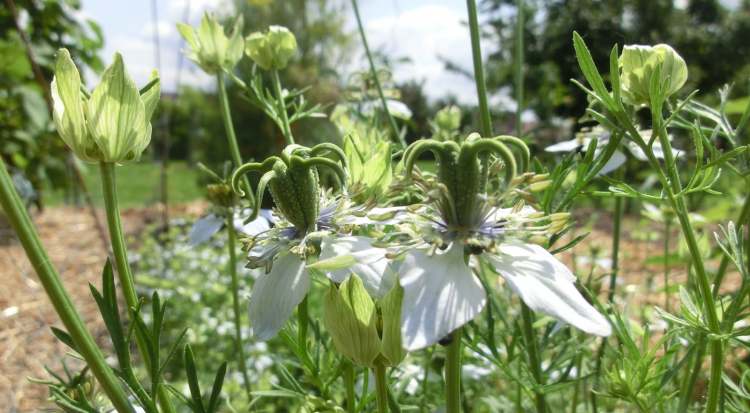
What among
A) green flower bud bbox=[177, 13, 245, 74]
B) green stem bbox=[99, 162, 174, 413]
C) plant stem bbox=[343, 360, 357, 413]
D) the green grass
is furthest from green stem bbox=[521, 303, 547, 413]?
the green grass

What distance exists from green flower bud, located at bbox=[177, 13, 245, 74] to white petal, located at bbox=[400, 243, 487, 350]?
0.69 metres

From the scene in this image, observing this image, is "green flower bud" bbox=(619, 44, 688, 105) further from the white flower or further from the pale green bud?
the pale green bud

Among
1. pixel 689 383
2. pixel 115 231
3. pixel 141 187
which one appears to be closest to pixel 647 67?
pixel 689 383

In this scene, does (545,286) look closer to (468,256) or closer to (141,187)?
(468,256)

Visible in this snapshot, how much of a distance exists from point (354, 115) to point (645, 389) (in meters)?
0.99

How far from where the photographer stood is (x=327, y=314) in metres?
0.52

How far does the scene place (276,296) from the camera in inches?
20.6

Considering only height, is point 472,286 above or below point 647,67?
below

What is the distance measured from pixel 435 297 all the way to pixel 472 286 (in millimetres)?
29

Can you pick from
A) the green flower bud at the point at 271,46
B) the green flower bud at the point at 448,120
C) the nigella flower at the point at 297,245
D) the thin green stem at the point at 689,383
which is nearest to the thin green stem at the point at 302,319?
the nigella flower at the point at 297,245

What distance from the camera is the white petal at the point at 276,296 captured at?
510mm

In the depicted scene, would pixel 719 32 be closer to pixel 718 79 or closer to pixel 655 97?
pixel 718 79

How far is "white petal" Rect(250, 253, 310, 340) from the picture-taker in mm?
510

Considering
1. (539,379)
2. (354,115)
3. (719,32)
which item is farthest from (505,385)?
(719,32)
